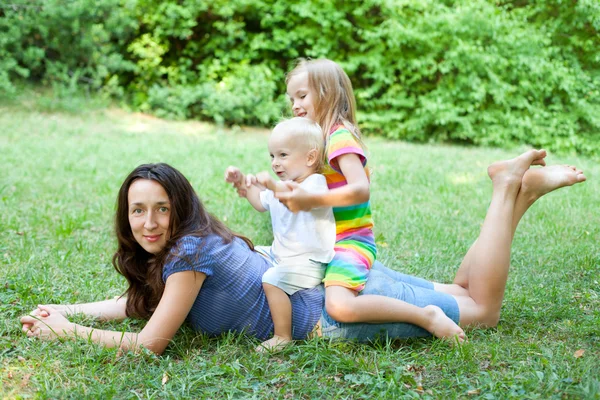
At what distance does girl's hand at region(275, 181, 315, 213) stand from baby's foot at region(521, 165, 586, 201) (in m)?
1.24

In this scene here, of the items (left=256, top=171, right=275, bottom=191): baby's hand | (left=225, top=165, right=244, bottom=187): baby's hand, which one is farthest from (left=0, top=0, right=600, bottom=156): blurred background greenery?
(left=256, top=171, right=275, bottom=191): baby's hand

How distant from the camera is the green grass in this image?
7.66 feet

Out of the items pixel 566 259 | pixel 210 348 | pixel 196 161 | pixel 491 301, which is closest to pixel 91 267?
pixel 210 348

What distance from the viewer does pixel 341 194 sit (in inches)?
99.3

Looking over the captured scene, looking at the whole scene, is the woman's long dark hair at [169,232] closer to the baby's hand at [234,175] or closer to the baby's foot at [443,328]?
the baby's hand at [234,175]

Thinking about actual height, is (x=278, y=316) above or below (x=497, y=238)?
below

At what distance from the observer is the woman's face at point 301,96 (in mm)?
2898

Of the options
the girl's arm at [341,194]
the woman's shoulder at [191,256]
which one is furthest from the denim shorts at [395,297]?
the woman's shoulder at [191,256]

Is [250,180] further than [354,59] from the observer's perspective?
No

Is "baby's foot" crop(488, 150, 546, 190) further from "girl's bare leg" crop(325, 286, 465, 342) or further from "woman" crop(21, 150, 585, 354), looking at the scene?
"girl's bare leg" crop(325, 286, 465, 342)

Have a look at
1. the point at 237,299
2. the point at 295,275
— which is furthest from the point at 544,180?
the point at 237,299

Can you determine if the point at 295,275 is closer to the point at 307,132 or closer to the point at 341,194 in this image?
the point at 341,194

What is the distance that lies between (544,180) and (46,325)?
2373 millimetres

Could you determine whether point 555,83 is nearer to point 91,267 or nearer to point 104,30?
point 104,30
